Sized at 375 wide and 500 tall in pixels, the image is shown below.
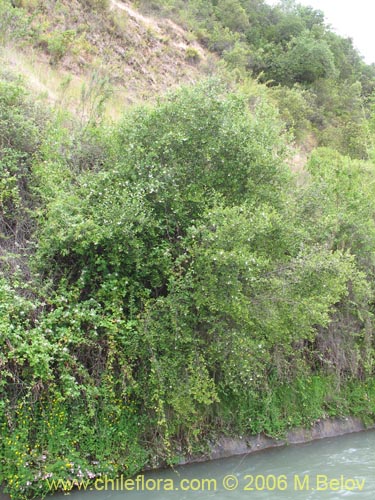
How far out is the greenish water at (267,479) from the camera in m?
7.97

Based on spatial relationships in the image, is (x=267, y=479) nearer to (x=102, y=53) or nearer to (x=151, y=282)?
(x=151, y=282)

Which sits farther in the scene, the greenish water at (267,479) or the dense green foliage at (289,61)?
the dense green foliage at (289,61)

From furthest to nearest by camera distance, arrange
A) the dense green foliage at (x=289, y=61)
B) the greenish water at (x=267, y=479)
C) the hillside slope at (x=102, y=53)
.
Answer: the dense green foliage at (x=289, y=61)
the hillside slope at (x=102, y=53)
the greenish water at (x=267, y=479)

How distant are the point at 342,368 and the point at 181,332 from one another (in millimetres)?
5673

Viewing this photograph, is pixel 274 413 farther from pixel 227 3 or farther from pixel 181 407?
pixel 227 3

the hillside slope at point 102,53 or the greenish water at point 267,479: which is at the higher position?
the hillside slope at point 102,53

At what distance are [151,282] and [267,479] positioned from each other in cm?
363

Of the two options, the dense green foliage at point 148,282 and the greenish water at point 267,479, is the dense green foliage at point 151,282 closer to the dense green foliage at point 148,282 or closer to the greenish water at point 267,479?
the dense green foliage at point 148,282

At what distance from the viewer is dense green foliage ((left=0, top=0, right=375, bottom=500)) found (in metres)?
8.05

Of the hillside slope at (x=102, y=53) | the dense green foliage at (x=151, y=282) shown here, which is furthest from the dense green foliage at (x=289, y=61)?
the dense green foliage at (x=151, y=282)

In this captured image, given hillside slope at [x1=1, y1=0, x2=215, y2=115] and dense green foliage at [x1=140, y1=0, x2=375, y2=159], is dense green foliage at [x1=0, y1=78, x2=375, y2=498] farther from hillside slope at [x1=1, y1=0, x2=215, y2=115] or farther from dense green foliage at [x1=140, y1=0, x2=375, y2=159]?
dense green foliage at [x1=140, y1=0, x2=375, y2=159]

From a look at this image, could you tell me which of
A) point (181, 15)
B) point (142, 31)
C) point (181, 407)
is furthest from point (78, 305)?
point (181, 15)

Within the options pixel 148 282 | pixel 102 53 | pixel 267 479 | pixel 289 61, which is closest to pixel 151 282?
pixel 148 282

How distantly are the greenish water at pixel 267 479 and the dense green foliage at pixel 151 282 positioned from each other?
37 cm
